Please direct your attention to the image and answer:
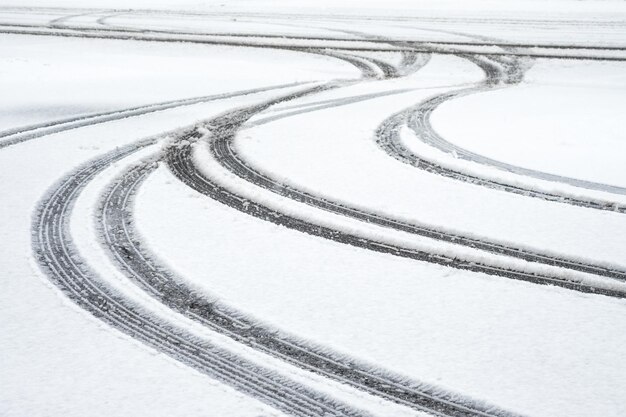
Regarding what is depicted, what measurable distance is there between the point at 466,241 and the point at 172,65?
30.4 ft

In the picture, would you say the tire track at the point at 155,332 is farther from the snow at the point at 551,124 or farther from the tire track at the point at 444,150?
the snow at the point at 551,124

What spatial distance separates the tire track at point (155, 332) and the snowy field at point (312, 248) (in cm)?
2

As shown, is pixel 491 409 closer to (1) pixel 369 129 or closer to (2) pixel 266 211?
(2) pixel 266 211

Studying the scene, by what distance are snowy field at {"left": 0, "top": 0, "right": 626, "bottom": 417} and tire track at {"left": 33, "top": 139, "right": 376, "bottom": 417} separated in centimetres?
2

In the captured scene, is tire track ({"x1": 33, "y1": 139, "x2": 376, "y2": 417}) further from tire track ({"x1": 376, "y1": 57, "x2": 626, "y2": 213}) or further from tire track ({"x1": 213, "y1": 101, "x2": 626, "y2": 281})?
tire track ({"x1": 376, "y1": 57, "x2": 626, "y2": 213})

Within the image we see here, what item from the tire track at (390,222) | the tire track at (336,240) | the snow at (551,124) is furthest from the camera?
the snow at (551,124)

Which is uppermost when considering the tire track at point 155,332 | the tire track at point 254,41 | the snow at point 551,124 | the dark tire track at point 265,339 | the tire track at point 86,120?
the tire track at point 254,41

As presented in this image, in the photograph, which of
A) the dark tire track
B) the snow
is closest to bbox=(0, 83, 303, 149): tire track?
the dark tire track

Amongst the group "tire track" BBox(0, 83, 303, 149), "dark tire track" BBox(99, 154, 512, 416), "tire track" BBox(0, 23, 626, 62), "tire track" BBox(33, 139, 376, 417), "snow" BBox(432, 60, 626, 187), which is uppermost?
"tire track" BBox(0, 23, 626, 62)

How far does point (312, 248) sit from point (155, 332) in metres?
1.44

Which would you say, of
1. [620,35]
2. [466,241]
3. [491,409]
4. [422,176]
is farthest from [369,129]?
[620,35]

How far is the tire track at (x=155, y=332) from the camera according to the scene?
9.56 ft

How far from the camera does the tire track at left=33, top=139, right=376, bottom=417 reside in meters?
2.91

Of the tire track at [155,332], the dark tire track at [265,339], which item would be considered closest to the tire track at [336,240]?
the dark tire track at [265,339]
